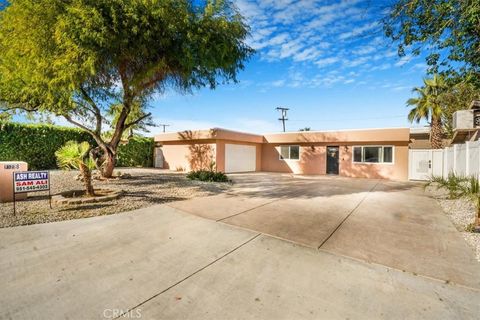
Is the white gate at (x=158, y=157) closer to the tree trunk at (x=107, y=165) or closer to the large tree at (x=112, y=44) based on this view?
the tree trunk at (x=107, y=165)

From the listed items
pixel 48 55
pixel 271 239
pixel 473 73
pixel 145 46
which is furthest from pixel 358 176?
pixel 48 55

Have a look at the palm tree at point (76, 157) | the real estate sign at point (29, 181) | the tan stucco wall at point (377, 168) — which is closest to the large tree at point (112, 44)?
the palm tree at point (76, 157)

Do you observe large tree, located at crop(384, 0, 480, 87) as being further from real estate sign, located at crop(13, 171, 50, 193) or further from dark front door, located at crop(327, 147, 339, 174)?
dark front door, located at crop(327, 147, 339, 174)

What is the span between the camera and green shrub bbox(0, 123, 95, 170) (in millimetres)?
11609

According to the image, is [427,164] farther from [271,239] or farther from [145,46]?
[145,46]

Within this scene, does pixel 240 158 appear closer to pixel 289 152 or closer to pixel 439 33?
pixel 289 152

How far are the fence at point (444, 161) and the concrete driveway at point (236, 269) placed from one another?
469 centimetres

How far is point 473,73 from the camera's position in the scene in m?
5.58

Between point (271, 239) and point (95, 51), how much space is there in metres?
6.76

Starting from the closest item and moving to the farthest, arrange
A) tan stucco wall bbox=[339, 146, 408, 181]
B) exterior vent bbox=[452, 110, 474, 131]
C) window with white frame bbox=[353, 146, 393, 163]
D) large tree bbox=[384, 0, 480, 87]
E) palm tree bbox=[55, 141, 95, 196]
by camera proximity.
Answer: large tree bbox=[384, 0, 480, 87], palm tree bbox=[55, 141, 95, 196], exterior vent bbox=[452, 110, 474, 131], tan stucco wall bbox=[339, 146, 408, 181], window with white frame bbox=[353, 146, 393, 163]

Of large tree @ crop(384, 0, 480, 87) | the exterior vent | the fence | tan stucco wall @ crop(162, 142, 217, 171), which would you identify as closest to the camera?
large tree @ crop(384, 0, 480, 87)

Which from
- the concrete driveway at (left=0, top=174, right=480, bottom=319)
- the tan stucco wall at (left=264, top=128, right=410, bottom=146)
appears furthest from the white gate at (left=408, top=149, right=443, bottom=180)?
the concrete driveway at (left=0, top=174, right=480, bottom=319)

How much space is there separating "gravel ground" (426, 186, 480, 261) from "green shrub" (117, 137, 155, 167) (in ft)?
61.5

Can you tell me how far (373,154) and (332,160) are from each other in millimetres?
2574
